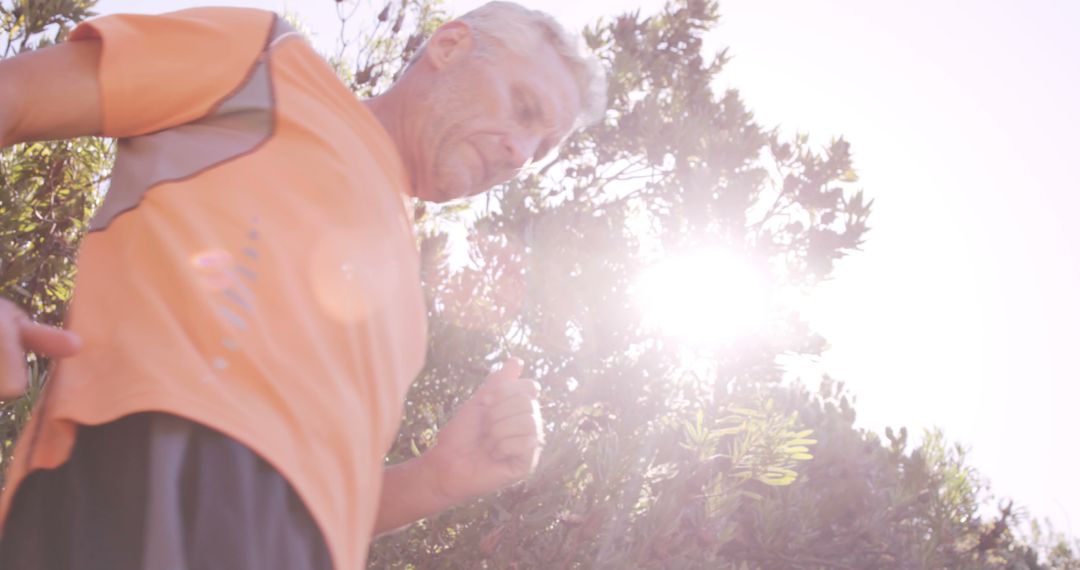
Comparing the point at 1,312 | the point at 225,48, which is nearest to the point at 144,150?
the point at 225,48

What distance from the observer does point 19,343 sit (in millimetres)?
900

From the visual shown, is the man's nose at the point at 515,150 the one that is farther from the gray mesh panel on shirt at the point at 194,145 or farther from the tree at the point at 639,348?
the tree at the point at 639,348

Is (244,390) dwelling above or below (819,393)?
below

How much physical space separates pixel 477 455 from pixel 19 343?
0.65m

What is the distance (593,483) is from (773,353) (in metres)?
1.33

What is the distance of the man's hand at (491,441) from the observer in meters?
1.35

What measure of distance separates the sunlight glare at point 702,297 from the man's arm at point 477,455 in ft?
7.00

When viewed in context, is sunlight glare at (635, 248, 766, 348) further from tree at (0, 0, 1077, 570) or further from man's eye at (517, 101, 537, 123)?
man's eye at (517, 101, 537, 123)

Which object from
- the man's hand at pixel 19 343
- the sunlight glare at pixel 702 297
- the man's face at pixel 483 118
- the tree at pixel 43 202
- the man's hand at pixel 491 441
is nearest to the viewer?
the man's hand at pixel 19 343

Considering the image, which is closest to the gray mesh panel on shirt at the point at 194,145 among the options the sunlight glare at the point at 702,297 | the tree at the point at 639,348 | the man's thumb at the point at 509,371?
the man's thumb at the point at 509,371

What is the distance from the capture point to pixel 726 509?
3029 mm

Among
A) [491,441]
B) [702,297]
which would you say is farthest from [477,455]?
[702,297]

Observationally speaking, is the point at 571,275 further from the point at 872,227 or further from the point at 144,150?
the point at 144,150

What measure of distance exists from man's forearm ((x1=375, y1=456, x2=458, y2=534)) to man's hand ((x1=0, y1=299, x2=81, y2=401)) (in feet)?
1.96
